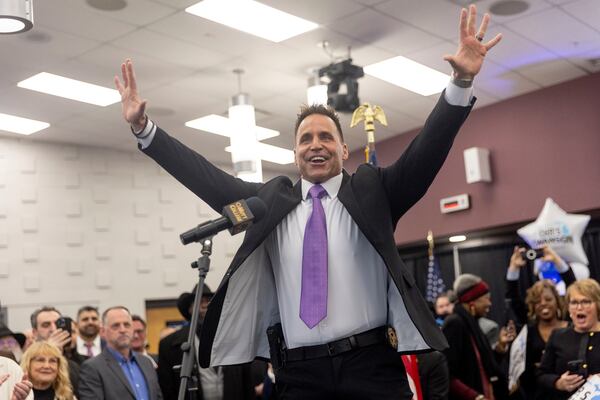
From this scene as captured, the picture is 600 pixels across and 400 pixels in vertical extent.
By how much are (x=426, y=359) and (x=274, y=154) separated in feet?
22.9

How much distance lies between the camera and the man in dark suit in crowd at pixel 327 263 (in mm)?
2334

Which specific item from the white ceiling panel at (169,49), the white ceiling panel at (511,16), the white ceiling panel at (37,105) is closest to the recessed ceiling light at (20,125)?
the white ceiling panel at (37,105)

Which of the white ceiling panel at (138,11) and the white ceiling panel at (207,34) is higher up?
the white ceiling panel at (138,11)

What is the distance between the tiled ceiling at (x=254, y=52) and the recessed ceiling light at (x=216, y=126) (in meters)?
0.18

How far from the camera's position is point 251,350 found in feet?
8.18

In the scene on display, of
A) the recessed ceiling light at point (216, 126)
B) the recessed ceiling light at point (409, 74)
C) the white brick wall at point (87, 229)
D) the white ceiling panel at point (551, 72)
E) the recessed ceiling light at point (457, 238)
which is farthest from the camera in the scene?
the recessed ceiling light at point (457, 238)

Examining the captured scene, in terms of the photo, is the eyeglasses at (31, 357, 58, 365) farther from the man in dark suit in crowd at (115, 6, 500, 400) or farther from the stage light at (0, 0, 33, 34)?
the man in dark suit in crowd at (115, 6, 500, 400)

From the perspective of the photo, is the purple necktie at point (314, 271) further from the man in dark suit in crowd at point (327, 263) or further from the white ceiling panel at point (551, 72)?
the white ceiling panel at point (551, 72)

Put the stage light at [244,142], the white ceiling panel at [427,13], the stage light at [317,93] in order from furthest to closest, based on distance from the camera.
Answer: the stage light at [244,142], the stage light at [317,93], the white ceiling panel at [427,13]

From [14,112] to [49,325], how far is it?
3766 mm

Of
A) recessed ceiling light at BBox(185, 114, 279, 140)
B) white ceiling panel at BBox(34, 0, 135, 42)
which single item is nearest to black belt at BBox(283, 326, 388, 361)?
white ceiling panel at BBox(34, 0, 135, 42)

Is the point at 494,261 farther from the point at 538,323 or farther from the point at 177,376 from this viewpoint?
the point at 177,376

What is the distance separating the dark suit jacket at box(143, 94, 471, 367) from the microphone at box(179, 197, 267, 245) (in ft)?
0.23

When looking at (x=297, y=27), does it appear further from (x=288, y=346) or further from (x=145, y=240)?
(x=288, y=346)
